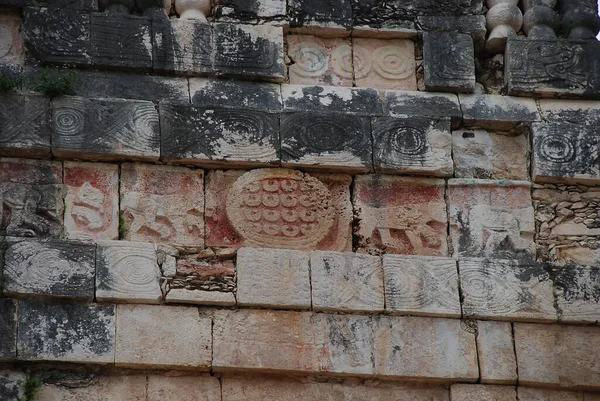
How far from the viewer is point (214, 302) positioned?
1218cm

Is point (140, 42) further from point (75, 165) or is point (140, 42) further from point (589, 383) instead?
point (589, 383)

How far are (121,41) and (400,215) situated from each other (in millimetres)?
2607

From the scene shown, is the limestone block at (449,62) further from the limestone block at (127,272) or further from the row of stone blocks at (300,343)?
the limestone block at (127,272)

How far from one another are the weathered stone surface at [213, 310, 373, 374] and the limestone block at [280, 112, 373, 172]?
4.14ft

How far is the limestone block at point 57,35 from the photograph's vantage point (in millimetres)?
12891

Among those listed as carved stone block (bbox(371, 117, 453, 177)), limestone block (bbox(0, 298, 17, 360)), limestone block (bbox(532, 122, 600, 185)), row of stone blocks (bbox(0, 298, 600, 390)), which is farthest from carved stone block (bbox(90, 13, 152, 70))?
limestone block (bbox(532, 122, 600, 185))

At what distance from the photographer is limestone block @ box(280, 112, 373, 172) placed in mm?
12805

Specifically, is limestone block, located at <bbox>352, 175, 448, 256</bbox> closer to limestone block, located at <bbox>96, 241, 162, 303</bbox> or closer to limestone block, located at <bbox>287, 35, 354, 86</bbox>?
limestone block, located at <bbox>287, 35, 354, 86</bbox>

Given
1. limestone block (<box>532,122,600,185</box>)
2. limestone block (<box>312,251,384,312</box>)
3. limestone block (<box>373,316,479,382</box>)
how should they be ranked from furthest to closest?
limestone block (<box>532,122,600,185</box>), limestone block (<box>312,251,384,312</box>), limestone block (<box>373,316,479,382</box>)

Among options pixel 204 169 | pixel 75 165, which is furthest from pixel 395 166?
pixel 75 165

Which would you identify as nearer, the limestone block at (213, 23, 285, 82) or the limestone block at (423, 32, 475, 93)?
the limestone block at (213, 23, 285, 82)

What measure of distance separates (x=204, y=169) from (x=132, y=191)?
1.96 feet

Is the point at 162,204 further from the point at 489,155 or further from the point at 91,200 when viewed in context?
the point at 489,155

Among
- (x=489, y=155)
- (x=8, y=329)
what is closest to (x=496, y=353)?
(x=489, y=155)
